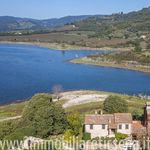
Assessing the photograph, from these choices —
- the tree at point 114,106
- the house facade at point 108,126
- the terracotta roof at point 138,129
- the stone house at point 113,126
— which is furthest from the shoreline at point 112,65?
the house facade at point 108,126

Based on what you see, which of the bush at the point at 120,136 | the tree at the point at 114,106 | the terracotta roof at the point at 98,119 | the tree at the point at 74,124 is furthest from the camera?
the tree at the point at 114,106

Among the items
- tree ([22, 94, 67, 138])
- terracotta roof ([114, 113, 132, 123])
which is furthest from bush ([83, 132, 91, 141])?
tree ([22, 94, 67, 138])

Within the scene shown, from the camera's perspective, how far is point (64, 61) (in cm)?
14700

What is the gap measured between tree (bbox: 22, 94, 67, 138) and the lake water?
116 ft

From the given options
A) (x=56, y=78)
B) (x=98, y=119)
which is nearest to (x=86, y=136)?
(x=98, y=119)

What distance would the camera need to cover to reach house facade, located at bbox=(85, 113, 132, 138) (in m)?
37.4

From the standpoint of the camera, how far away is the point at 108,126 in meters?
37.7

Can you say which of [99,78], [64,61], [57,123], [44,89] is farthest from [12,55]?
[57,123]

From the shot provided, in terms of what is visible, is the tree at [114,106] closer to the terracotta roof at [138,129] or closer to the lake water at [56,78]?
the terracotta roof at [138,129]

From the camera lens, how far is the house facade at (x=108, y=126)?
37.4 meters

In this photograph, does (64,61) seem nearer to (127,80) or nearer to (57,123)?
(127,80)

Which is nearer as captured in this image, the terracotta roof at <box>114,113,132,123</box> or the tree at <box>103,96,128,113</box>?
the terracotta roof at <box>114,113,132,123</box>

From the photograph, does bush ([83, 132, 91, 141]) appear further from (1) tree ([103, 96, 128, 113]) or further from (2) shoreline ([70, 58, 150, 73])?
(2) shoreline ([70, 58, 150, 73])

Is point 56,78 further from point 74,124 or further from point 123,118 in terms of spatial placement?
point 123,118
